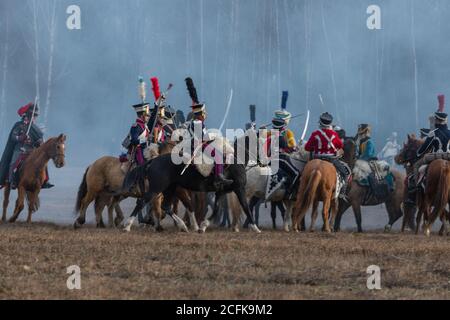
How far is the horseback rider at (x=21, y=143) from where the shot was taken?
2559cm

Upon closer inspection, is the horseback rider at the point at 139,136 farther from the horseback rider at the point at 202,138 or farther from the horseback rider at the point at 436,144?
the horseback rider at the point at 436,144

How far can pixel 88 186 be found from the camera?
23516 mm

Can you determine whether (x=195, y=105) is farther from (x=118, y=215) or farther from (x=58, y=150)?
(x=118, y=215)

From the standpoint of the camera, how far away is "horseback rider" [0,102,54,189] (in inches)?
1008

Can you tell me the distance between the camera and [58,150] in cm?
2438

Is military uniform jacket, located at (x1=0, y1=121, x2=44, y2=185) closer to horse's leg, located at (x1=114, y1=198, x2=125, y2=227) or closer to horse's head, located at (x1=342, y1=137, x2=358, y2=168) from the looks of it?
horse's leg, located at (x1=114, y1=198, x2=125, y2=227)

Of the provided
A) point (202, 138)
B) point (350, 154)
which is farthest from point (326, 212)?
point (202, 138)

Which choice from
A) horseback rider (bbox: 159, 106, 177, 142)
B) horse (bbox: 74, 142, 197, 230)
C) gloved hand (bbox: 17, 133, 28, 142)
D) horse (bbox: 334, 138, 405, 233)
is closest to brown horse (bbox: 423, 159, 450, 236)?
horse (bbox: 334, 138, 405, 233)

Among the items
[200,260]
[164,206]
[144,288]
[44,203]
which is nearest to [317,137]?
[164,206]

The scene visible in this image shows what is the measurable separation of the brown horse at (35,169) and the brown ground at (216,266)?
460cm

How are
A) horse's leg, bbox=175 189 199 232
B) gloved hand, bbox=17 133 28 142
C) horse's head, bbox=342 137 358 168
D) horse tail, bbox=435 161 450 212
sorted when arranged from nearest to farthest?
horse tail, bbox=435 161 450 212 → horse's leg, bbox=175 189 199 232 → horse's head, bbox=342 137 358 168 → gloved hand, bbox=17 133 28 142

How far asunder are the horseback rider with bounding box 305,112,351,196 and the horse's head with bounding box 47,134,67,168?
19.9 ft

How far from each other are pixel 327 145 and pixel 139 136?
4.19m
